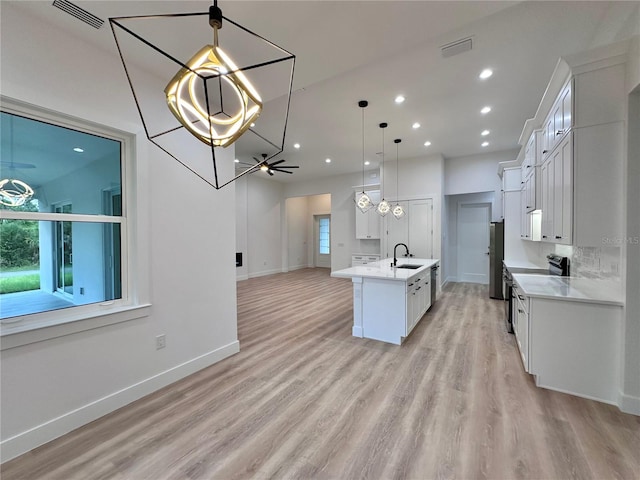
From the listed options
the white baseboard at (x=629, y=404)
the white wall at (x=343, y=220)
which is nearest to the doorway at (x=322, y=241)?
the white wall at (x=343, y=220)

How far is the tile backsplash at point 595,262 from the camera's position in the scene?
2.47 meters

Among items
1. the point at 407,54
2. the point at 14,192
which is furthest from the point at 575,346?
the point at 14,192

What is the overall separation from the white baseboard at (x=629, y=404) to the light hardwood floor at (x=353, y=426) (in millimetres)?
68

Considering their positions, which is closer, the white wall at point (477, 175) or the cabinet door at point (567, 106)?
the cabinet door at point (567, 106)

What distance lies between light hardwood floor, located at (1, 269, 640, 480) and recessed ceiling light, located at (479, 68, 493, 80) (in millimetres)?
3333

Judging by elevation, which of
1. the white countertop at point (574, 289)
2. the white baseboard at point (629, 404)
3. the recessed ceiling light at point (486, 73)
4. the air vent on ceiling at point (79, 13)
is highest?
the recessed ceiling light at point (486, 73)

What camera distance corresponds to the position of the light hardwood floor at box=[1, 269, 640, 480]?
166 centimetres

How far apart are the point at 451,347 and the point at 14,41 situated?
15.6 ft

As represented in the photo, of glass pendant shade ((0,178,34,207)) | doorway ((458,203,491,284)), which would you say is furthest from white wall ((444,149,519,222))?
glass pendant shade ((0,178,34,207))

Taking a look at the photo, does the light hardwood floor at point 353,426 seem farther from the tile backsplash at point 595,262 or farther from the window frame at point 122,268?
the tile backsplash at point 595,262

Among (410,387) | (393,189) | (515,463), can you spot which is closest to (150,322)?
(410,387)

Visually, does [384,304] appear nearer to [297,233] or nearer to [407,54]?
[407,54]

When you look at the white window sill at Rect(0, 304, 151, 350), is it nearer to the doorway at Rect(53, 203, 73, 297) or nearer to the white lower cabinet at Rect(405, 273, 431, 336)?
the doorway at Rect(53, 203, 73, 297)

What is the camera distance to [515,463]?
66.4 inches
